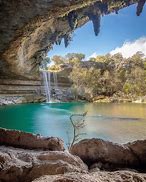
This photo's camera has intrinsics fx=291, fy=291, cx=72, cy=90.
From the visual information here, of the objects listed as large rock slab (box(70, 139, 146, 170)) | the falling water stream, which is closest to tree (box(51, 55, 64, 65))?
the falling water stream

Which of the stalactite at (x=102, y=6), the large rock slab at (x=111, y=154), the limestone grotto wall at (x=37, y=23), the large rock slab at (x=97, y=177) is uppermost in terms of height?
the stalactite at (x=102, y=6)

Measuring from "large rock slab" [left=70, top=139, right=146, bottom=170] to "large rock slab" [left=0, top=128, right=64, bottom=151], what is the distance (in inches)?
13.8

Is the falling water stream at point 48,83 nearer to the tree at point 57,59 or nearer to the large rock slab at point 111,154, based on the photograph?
the tree at point 57,59

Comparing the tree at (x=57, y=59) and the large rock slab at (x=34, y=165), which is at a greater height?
the tree at (x=57, y=59)

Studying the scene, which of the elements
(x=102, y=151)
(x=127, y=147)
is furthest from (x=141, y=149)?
(x=102, y=151)

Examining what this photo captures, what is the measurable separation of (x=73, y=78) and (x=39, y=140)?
32949 millimetres

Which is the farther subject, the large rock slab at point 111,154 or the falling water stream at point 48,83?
the falling water stream at point 48,83

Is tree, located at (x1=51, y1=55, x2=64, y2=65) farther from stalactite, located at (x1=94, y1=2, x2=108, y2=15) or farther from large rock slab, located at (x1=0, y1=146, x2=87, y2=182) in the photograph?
large rock slab, located at (x1=0, y1=146, x2=87, y2=182)

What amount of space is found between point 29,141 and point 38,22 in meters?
6.47

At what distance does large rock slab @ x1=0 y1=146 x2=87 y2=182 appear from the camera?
2.73 metres

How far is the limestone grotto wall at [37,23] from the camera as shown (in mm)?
7558

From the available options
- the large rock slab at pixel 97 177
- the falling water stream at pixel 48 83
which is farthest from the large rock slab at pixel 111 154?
the falling water stream at pixel 48 83

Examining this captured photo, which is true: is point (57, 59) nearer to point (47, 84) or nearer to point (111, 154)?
point (47, 84)

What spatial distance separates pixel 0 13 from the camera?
6.97m
